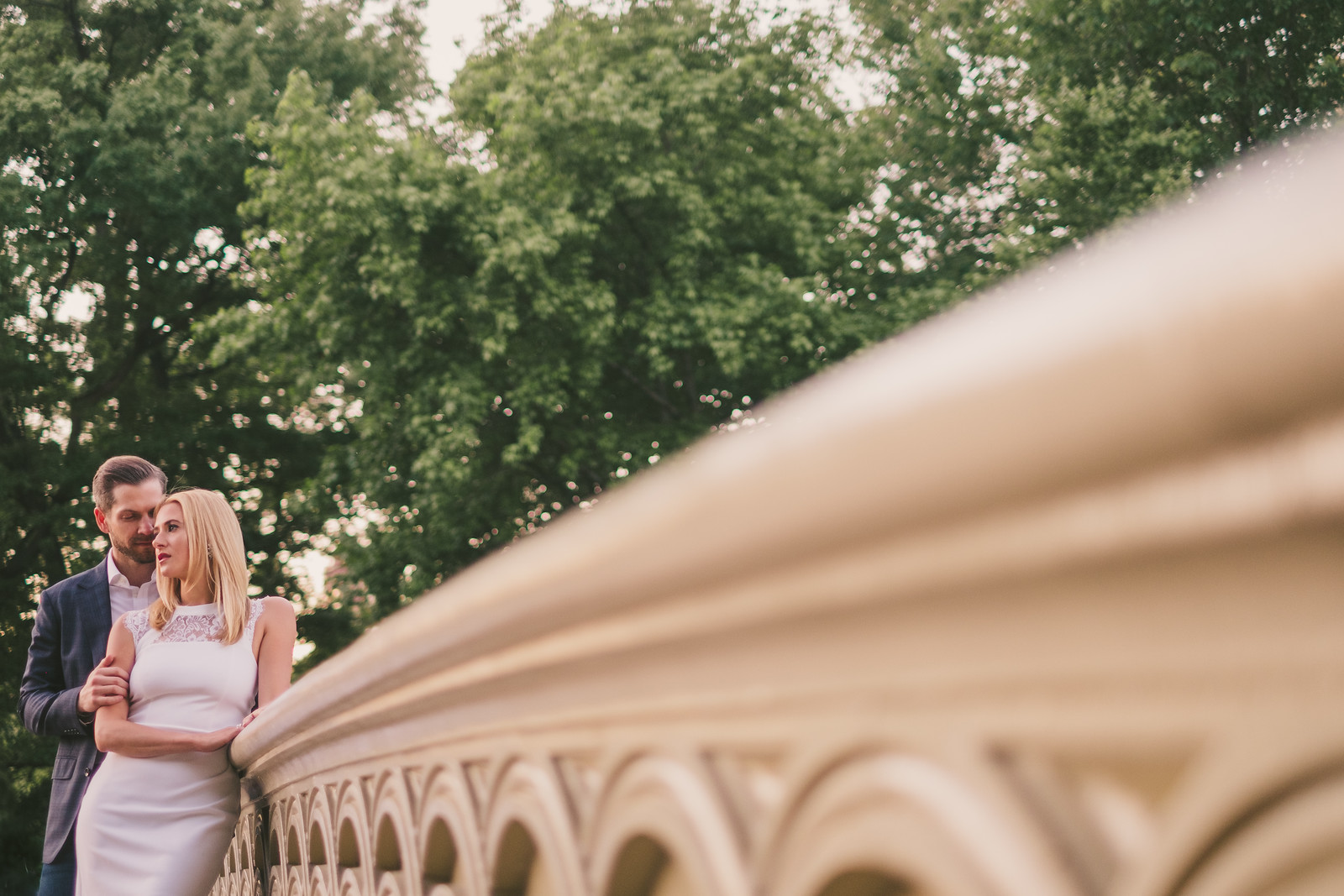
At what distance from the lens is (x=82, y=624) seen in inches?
152

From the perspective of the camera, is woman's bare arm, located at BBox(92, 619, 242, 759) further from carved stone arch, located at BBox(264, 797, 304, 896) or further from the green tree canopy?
the green tree canopy

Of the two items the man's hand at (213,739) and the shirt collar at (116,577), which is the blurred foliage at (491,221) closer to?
the shirt collar at (116,577)

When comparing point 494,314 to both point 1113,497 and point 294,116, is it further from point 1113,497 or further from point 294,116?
point 1113,497

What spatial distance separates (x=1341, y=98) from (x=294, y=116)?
13.9 m

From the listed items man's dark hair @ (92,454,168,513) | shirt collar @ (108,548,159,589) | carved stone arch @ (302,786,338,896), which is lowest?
carved stone arch @ (302,786,338,896)

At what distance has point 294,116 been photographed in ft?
55.4

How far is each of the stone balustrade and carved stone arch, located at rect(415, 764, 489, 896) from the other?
51 centimetres

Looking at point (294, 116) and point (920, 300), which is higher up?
point (294, 116)

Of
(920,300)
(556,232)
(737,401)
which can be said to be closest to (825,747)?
(556,232)

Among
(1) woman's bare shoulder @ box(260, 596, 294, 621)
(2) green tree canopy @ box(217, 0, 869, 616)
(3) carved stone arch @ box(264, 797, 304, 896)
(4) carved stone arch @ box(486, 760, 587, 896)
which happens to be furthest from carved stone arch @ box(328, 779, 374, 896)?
(2) green tree canopy @ box(217, 0, 869, 616)

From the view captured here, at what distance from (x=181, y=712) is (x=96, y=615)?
1022 mm

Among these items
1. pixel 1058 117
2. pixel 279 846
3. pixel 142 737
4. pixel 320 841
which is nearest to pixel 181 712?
pixel 142 737

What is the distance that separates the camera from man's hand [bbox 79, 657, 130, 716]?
2.95 metres

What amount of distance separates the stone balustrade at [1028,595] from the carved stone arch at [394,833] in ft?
2.64
